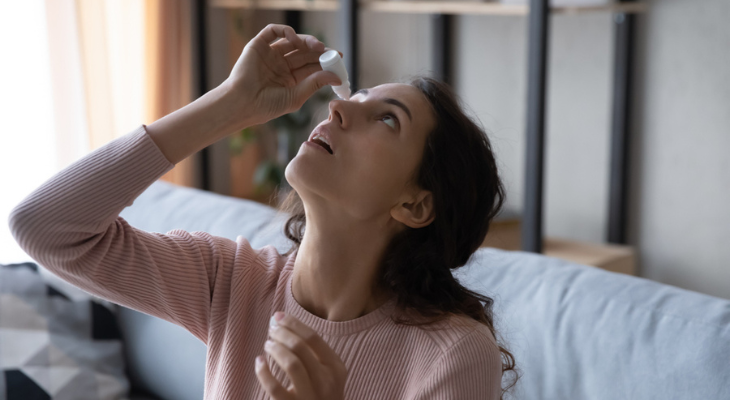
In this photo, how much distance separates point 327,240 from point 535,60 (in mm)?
1159

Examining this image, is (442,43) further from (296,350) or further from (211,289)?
(296,350)

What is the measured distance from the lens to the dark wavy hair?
1.10 meters

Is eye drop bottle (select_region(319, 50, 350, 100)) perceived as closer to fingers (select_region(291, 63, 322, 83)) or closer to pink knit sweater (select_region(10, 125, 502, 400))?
fingers (select_region(291, 63, 322, 83))

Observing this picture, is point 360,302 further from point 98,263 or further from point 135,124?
point 135,124

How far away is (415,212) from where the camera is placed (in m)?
1.12

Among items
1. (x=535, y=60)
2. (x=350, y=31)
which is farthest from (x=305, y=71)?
(x=350, y=31)

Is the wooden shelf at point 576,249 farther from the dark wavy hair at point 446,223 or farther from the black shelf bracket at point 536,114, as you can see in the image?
the dark wavy hair at point 446,223

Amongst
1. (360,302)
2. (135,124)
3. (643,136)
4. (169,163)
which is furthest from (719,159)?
(135,124)

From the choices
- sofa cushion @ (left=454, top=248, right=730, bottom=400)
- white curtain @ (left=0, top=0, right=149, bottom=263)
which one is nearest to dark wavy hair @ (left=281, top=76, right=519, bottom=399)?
sofa cushion @ (left=454, top=248, right=730, bottom=400)

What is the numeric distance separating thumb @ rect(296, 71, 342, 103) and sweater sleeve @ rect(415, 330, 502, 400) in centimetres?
47

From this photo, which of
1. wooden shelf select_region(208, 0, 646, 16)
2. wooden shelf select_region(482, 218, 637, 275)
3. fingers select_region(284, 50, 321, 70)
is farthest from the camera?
wooden shelf select_region(482, 218, 637, 275)

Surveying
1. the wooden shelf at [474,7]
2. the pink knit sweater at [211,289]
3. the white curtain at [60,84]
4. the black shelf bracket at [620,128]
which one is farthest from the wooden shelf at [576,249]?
the white curtain at [60,84]

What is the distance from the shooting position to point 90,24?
2775mm

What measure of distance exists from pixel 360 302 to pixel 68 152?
6.83 ft
